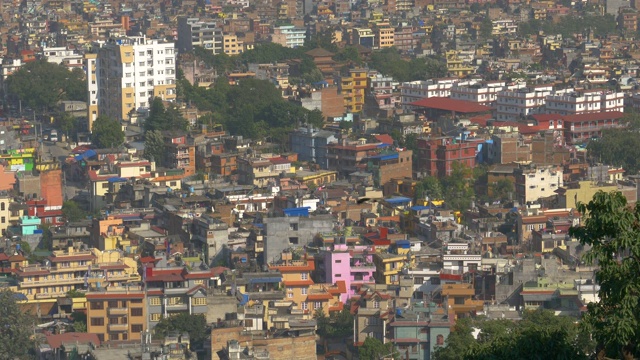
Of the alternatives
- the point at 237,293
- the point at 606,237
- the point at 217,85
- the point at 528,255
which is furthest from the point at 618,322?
the point at 217,85

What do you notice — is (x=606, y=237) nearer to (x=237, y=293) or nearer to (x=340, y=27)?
(x=237, y=293)

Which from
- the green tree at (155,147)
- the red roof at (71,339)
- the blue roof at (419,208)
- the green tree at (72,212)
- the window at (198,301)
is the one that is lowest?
the red roof at (71,339)

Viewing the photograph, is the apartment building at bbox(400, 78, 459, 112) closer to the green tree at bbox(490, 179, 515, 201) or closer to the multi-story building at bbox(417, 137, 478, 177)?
the multi-story building at bbox(417, 137, 478, 177)

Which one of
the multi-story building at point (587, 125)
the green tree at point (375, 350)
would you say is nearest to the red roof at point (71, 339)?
the green tree at point (375, 350)

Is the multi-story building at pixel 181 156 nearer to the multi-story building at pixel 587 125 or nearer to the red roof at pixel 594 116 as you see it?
the multi-story building at pixel 587 125

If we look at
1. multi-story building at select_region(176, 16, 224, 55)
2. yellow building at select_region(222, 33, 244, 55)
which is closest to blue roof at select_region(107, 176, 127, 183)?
multi-story building at select_region(176, 16, 224, 55)

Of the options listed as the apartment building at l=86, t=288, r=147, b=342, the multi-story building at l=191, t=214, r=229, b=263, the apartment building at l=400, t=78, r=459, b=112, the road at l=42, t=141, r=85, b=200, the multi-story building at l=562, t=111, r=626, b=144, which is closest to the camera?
the apartment building at l=86, t=288, r=147, b=342
